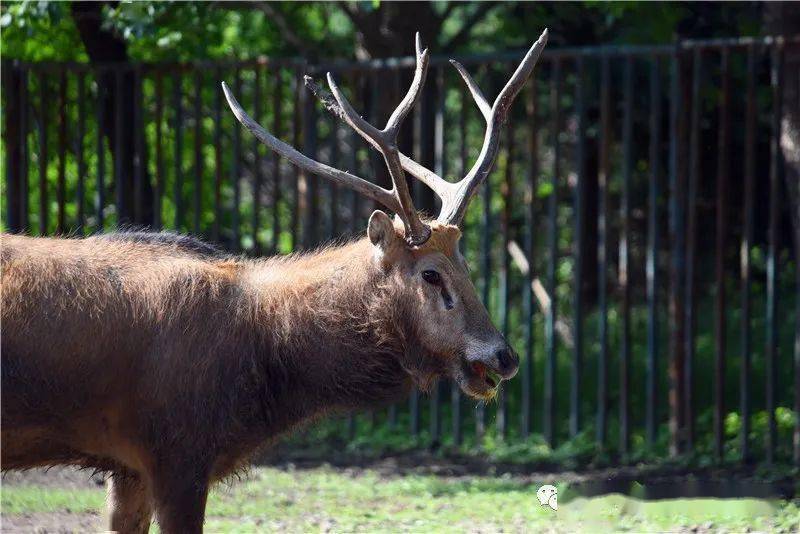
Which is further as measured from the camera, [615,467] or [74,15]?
[74,15]

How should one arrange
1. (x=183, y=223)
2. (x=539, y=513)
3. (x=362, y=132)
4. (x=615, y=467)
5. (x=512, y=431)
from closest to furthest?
1. (x=362, y=132)
2. (x=539, y=513)
3. (x=615, y=467)
4. (x=512, y=431)
5. (x=183, y=223)

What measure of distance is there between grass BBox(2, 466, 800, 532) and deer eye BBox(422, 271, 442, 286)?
207 cm

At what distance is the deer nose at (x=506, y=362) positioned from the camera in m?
5.59

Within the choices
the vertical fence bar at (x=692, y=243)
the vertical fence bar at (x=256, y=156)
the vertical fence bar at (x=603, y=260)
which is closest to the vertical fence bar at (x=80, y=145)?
the vertical fence bar at (x=256, y=156)

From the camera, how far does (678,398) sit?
31.8ft

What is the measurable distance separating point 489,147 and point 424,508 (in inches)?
113

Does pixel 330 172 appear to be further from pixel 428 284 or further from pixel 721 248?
pixel 721 248

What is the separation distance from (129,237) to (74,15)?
5.37 m

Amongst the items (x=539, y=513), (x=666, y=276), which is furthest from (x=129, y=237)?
(x=666, y=276)

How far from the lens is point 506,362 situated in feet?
18.4

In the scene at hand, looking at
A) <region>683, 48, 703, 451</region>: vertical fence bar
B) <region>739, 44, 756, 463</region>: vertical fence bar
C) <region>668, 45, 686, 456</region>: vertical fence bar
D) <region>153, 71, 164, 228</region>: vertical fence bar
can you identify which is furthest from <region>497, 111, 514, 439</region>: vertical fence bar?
<region>153, 71, 164, 228</region>: vertical fence bar

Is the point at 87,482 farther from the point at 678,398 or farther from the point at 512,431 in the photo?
the point at 678,398

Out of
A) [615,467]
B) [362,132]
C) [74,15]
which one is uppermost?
[74,15]

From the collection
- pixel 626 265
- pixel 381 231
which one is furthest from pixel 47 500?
pixel 626 265
